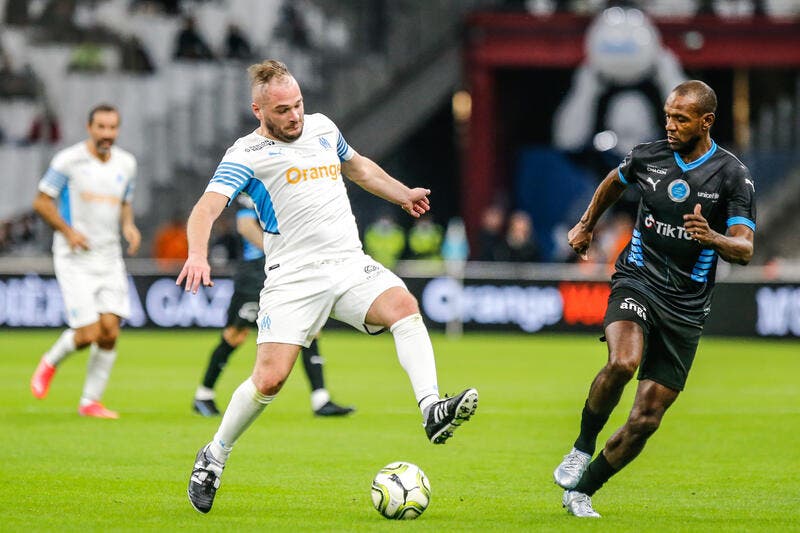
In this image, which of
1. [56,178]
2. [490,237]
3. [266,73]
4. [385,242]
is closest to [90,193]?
[56,178]

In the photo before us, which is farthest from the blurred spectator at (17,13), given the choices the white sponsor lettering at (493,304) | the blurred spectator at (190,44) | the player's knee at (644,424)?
the player's knee at (644,424)

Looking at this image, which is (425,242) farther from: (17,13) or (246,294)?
(246,294)

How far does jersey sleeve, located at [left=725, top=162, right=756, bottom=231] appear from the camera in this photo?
7391mm

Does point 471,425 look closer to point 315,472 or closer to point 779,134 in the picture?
point 315,472

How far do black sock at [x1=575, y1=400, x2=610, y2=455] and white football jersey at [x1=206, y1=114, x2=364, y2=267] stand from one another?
5.01ft

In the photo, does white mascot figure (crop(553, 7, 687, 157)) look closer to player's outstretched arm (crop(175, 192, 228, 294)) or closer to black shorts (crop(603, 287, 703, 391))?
black shorts (crop(603, 287, 703, 391))

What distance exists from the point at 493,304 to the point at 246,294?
1115 centimetres

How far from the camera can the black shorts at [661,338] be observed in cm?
751

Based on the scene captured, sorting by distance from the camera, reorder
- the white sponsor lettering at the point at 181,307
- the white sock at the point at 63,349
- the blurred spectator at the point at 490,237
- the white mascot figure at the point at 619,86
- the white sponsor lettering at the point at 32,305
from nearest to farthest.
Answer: the white sock at the point at 63,349
the white sponsor lettering at the point at 32,305
the white sponsor lettering at the point at 181,307
the white mascot figure at the point at 619,86
the blurred spectator at the point at 490,237

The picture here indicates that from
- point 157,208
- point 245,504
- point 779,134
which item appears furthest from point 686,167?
point 779,134

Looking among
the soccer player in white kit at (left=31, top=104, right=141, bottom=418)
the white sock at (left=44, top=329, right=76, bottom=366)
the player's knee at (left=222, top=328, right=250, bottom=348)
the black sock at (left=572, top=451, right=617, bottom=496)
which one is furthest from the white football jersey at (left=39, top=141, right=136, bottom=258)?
the black sock at (left=572, top=451, right=617, bottom=496)

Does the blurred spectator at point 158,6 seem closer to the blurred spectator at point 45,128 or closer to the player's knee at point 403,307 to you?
the blurred spectator at point 45,128

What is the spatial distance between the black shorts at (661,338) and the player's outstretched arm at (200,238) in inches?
80.7

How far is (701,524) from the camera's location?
7.45 meters
